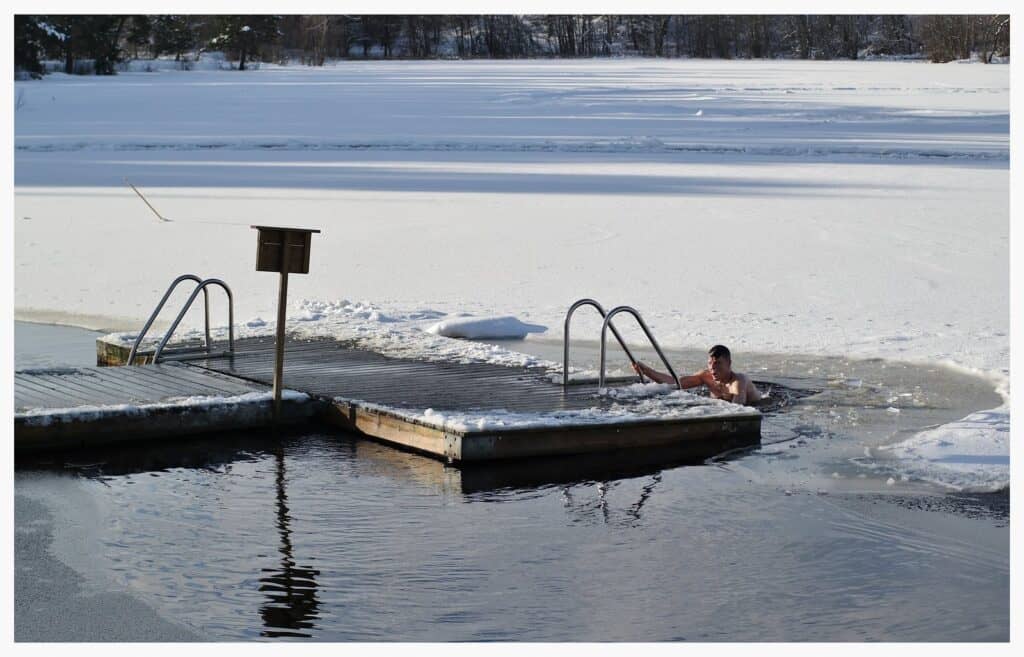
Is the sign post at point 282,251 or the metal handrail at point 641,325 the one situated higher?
the sign post at point 282,251

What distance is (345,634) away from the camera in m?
4.50

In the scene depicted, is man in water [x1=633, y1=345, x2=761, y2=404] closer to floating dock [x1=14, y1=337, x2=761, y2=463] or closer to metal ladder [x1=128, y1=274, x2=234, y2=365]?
floating dock [x1=14, y1=337, x2=761, y2=463]

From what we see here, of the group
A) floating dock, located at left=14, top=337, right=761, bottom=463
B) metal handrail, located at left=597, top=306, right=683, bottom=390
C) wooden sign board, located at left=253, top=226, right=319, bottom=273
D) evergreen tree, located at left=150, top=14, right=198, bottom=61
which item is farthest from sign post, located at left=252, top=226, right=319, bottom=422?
evergreen tree, located at left=150, top=14, right=198, bottom=61

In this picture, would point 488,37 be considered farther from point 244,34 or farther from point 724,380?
point 724,380

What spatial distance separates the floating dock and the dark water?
5.6 inches

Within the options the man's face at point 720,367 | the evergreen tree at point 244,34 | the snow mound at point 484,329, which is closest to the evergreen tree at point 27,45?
the evergreen tree at point 244,34

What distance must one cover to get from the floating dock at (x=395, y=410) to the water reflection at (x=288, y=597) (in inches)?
63.8

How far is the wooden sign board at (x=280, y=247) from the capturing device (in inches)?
279

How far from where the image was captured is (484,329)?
32.5 ft

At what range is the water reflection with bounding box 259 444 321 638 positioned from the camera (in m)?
4.55

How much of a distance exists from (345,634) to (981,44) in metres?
46.1

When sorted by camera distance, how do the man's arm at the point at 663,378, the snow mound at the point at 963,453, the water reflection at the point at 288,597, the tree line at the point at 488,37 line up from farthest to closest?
1. the tree line at the point at 488,37
2. the man's arm at the point at 663,378
3. the snow mound at the point at 963,453
4. the water reflection at the point at 288,597

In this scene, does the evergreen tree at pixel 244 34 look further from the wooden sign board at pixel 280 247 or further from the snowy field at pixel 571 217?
the wooden sign board at pixel 280 247

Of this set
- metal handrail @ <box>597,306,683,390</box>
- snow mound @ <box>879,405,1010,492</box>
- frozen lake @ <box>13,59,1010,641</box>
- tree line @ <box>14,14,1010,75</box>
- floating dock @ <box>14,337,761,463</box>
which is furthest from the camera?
tree line @ <box>14,14,1010,75</box>
